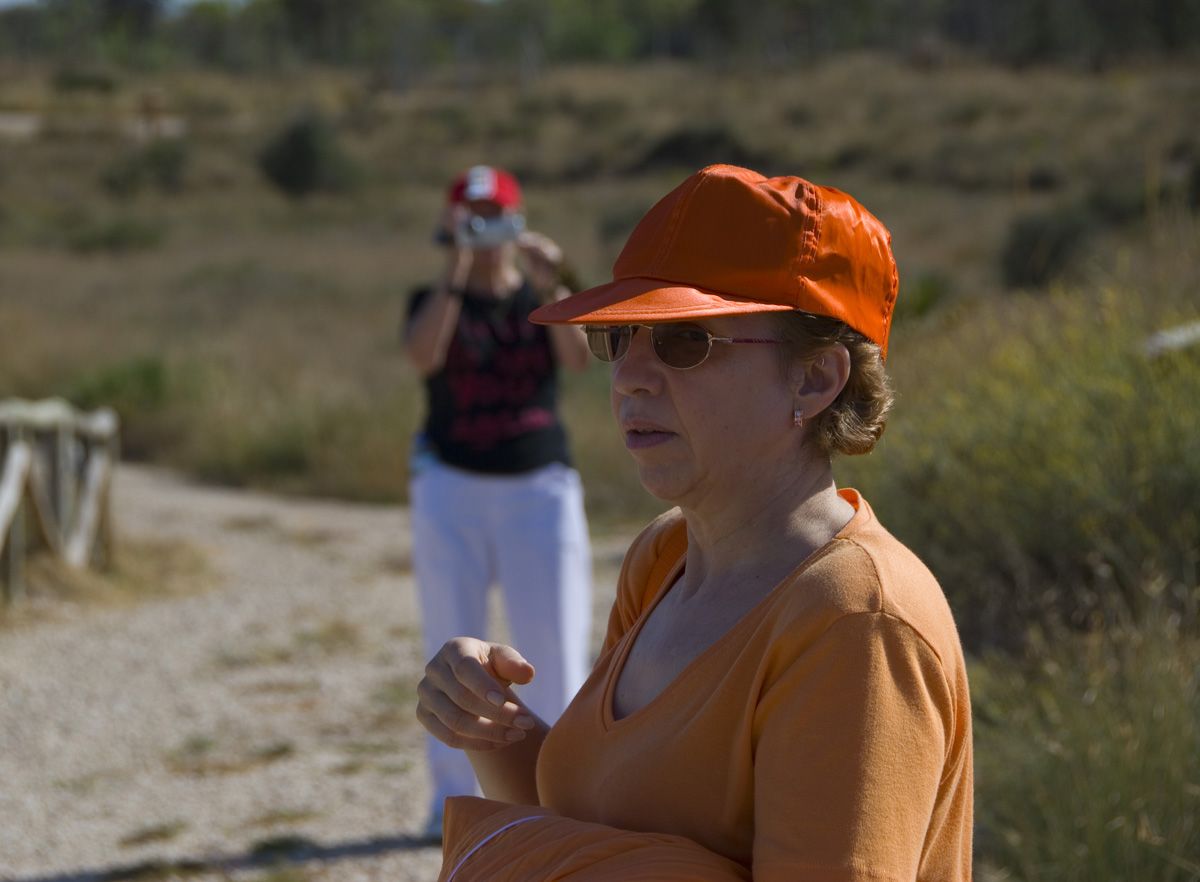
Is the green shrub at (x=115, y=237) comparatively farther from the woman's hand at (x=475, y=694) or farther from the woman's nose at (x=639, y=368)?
the woman's nose at (x=639, y=368)

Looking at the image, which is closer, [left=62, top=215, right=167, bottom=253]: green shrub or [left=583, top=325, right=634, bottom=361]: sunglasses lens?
[left=583, top=325, right=634, bottom=361]: sunglasses lens

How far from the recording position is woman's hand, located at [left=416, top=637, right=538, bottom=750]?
1741 millimetres

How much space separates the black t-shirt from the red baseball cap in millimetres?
270

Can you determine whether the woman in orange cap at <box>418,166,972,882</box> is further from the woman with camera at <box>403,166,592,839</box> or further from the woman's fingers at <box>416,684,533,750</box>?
the woman with camera at <box>403,166,592,839</box>

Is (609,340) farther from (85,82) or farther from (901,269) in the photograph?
(85,82)

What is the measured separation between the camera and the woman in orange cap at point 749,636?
55.2 inches

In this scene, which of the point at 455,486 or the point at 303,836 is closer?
the point at 455,486

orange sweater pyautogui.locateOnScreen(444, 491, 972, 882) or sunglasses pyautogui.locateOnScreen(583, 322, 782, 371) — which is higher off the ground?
sunglasses pyautogui.locateOnScreen(583, 322, 782, 371)

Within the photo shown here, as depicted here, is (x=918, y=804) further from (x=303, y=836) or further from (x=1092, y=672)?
(x=303, y=836)

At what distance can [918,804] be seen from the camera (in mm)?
1413

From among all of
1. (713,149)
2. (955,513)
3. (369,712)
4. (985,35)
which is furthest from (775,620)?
(985,35)

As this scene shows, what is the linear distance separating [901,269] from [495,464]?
1632 cm

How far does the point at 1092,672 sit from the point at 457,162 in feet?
133

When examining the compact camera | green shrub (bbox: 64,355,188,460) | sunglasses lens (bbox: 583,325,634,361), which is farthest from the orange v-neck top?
green shrub (bbox: 64,355,188,460)
